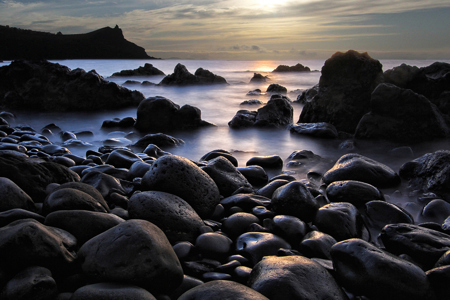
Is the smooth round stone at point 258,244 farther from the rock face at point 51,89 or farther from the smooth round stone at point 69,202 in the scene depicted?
the rock face at point 51,89

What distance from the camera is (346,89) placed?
7.18m

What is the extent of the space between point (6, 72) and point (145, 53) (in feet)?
247

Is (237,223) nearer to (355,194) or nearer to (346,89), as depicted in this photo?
(355,194)

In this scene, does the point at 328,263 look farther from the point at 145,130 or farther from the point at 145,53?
the point at 145,53

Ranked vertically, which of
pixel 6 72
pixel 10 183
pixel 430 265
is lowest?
pixel 430 265

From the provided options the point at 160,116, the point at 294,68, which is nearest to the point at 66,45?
the point at 294,68

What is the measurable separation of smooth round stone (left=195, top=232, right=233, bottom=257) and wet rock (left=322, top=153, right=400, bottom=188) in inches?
78.1

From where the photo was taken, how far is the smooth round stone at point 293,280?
1625 millimetres

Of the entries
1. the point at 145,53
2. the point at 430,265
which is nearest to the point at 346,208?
the point at 430,265

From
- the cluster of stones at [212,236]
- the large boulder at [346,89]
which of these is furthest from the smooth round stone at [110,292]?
the large boulder at [346,89]

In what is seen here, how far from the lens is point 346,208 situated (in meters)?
2.66

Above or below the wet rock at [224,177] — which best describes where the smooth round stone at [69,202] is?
above

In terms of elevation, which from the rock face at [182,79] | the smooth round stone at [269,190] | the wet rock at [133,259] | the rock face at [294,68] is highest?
the rock face at [294,68]

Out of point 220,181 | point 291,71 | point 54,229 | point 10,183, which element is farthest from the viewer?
point 291,71
